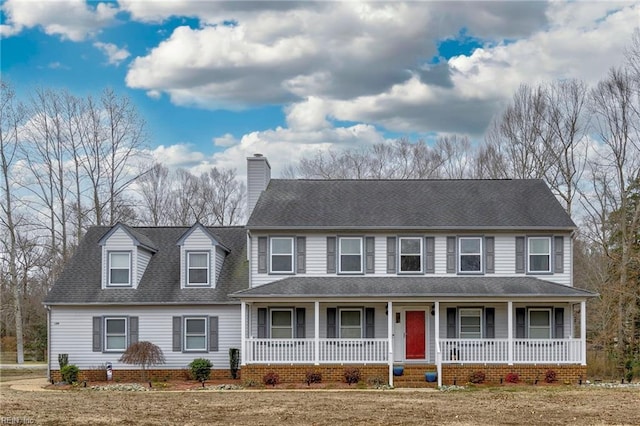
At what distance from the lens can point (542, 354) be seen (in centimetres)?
2614

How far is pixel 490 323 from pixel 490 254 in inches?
93.9

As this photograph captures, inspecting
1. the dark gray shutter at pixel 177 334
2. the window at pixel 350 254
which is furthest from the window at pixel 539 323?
the dark gray shutter at pixel 177 334

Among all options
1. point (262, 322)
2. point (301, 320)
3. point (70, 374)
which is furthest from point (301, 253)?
point (70, 374)

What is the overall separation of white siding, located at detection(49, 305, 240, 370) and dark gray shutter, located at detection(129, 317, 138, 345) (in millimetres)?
124

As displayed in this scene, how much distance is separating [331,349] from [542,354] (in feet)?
22.4

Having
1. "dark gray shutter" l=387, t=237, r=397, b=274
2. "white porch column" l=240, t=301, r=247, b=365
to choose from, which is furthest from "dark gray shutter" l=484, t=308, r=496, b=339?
"white porch column" l=240, t=301, r=247, b=365

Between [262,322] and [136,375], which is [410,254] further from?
[136,375]

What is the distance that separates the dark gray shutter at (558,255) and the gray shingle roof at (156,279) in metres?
10.9

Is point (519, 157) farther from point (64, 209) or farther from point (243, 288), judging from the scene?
point (64, 209)

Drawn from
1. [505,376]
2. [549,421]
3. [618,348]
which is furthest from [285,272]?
[618,348]

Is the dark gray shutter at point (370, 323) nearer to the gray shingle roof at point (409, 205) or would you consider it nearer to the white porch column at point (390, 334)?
the white porch column at point (390, 334)

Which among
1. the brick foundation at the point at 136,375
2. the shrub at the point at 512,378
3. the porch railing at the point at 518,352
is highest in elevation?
the porch railing at the point at 518,352

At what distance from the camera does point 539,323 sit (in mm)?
27969

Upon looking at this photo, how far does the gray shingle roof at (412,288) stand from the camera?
25953 millimetres
